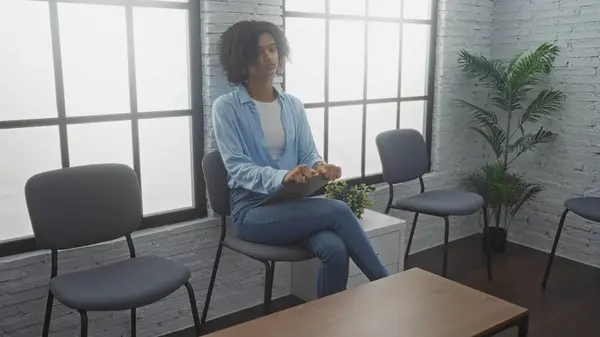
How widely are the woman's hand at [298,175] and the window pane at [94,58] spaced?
80cm

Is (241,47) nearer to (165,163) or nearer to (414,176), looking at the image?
(165,163)

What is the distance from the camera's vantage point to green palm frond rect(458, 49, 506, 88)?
3482 mm

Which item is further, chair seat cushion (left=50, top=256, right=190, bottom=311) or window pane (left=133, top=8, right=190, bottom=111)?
window pane (left=133, top=8, right=190, bottom=111)

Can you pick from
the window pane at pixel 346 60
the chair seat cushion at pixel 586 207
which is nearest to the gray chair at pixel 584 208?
the chair seat cushion at pixel 586 207

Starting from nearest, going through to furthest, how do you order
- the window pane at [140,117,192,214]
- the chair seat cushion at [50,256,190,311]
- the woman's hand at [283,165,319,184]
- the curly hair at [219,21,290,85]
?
the chair seat cushion at [50,256,190,311]
the woman's hand at [283,165,319,184]
the curly hair at [219,21,290,85]
the window pane at [140,117,192,214]

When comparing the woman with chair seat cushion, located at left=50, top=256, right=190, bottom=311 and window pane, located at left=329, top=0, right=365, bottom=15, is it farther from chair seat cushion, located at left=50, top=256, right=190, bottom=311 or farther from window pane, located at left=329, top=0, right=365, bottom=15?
window pane, located at left=329, top=0, right=365, bottom=15

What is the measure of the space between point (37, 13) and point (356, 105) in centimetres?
176

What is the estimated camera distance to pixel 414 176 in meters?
3.30

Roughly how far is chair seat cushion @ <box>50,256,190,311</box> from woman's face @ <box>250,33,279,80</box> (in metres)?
0.89

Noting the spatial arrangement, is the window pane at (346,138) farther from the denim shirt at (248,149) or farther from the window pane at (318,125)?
the denim shirt at (248,149)

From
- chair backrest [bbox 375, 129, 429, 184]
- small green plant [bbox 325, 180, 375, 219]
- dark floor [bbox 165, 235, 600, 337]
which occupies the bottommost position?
dark floor [bbox 165, 235, 600, 337]

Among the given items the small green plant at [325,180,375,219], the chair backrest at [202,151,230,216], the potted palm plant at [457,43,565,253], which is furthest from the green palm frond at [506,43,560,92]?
the chair backrest at [202,151,230,216]

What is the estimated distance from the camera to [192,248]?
262 cm

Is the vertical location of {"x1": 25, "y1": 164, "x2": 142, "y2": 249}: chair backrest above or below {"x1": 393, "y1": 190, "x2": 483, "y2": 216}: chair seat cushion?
above
